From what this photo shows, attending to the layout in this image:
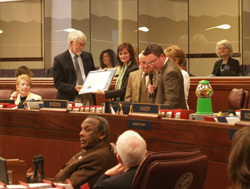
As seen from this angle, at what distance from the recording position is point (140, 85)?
4512 millimetres

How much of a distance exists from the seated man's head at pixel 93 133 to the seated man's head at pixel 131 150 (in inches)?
32.5

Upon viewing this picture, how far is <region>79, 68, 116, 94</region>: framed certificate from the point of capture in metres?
4.53

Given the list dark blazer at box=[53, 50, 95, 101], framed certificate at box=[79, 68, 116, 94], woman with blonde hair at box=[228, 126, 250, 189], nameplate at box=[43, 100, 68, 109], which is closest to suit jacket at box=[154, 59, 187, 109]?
framed certificate at box=[79, 68, 116, 94]

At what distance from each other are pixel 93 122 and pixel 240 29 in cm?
469

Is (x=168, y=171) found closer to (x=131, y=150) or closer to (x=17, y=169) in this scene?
(x=131, y=150)

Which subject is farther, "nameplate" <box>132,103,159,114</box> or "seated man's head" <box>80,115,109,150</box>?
"nameplate" <box>132,103,159,114</box>

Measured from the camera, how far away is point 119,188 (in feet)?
7.97

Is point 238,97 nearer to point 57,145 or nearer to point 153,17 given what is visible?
point 57,145

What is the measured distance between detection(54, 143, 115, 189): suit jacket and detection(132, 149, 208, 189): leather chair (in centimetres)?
97

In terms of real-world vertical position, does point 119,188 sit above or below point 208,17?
below

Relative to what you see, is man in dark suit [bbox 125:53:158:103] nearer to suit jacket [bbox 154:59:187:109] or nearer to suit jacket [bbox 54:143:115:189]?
suit jacket [bbox 154:59:187:109]

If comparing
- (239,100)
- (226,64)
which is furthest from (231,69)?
(239,100)

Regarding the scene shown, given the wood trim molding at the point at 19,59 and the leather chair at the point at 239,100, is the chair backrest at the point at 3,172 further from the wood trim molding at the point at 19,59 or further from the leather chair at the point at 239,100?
the wood trim molding at the point at 19,59

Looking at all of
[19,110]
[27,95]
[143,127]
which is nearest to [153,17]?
[27,95]
